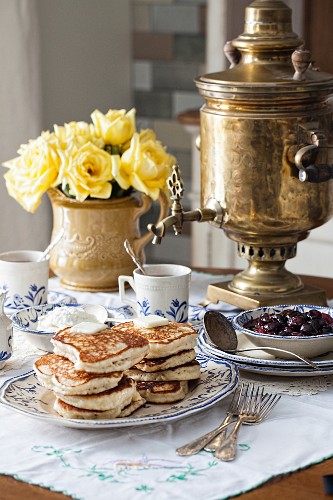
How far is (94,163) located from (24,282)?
0.27 m

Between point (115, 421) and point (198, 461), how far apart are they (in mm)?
113

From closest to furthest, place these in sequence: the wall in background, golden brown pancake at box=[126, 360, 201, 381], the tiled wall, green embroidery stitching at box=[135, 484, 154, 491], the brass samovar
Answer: green embroidery stitching at box=[135, 484, 154, 491] → golden brown pancake at box=[126, 360, 201, 381] → the brass samovar → the wall in background → the tiled wall

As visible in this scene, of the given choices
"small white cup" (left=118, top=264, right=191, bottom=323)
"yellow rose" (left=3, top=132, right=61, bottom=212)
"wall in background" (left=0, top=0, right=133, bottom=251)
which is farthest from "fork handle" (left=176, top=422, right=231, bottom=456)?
"wall in background" (left=0, top=0, right=133, bottom=251)

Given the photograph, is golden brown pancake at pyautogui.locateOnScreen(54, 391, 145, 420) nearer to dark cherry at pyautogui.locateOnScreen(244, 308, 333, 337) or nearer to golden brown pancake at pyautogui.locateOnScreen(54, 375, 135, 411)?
golden brown pancake at pyautogui.locateOnScreen(54, 375, 135, 411)

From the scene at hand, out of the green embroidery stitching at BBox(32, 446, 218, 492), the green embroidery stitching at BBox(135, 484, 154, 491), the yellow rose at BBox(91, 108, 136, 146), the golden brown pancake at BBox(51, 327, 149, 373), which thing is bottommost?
the green embroidery stitching at BBox(32, 446, 218, 492)

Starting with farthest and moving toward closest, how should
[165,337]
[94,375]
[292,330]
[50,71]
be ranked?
1. [50,71]
2. [292,330]
3. [165,337]
4. [94,375]

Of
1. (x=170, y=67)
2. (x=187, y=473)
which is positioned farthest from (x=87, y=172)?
(x=170, y=67)

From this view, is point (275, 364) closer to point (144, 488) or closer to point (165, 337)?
point (165, 337)

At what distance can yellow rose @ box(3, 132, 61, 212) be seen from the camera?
1777 mm

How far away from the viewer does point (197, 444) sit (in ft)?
3.67

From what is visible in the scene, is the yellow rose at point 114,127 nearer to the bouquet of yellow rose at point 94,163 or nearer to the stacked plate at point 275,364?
the bouquet of yellow rose at point 94,163

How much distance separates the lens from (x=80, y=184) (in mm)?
1745

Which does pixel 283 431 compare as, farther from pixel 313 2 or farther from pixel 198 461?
pixel 313 2

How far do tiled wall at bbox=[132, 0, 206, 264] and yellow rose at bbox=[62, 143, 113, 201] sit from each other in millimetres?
2203
